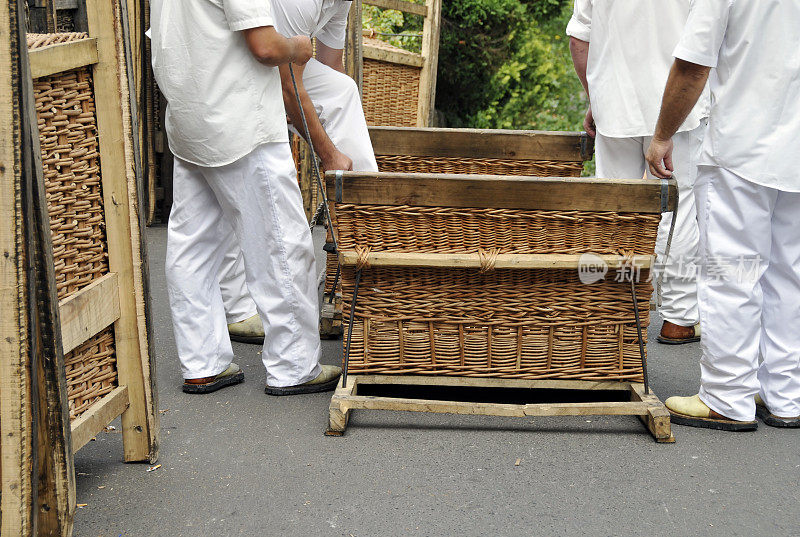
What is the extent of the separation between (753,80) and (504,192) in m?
0.95

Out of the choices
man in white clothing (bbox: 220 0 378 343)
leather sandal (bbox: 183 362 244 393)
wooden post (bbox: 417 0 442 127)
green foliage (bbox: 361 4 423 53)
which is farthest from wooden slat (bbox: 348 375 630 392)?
green foliage (bbox: 361 4 423 53)

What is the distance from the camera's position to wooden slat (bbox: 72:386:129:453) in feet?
8.43

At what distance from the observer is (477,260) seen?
125 inches

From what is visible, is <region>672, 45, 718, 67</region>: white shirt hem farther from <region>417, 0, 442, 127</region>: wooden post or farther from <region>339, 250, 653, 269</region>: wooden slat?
<region>417, 0, 442, 127</region>: wooden post

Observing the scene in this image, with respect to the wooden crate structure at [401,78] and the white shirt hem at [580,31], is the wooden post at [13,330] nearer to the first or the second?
the white shirt hem at [580,31]

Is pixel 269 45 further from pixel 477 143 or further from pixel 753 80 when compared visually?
pixel 753 80

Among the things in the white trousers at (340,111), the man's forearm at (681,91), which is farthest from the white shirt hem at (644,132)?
the white trousers at (340,111)

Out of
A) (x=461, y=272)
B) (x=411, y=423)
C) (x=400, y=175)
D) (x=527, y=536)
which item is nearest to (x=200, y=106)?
(x=400, y=175)

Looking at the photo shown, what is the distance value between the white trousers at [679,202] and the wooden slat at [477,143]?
0.47ft

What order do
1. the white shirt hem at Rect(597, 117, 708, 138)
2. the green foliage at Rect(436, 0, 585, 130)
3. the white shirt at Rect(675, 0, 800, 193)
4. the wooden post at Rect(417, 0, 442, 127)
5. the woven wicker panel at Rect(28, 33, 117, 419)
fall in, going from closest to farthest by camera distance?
the woven wicker panel at Rect(28, 33, 117, 419)
the white shirt at Rect(675, 0, 800, 193)
the white shirt hem at Rect(597, 117, 708, 138)
the wooden post at Rect(417, 0, 442, 127)
the green foliage at Rect(436, 0, 585, 130)

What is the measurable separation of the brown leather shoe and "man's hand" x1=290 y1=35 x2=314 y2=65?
2.38 metres

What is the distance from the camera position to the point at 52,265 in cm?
220

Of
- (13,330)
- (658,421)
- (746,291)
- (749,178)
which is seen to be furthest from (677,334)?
(13,330)

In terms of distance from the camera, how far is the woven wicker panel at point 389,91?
7883 millimetres
